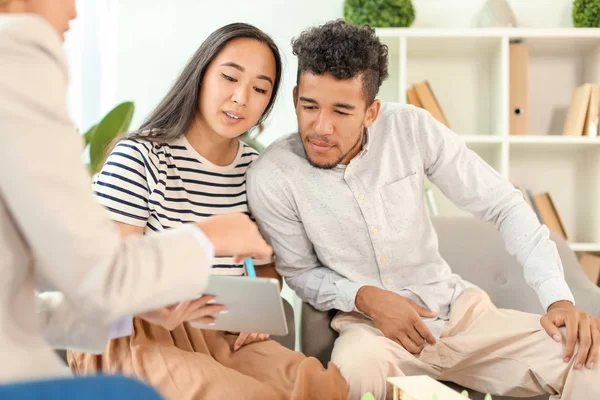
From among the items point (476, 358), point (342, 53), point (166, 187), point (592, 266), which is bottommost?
point (592, 266)

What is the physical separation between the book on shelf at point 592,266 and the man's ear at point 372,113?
1.53 meters

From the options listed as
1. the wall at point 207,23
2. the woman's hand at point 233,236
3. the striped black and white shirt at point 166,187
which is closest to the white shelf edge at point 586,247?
the wall at point 207,23

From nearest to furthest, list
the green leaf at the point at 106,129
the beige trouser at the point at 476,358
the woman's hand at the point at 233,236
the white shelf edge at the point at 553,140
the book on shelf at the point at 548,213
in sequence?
1. the woman's hand at the point at 233,236
2. the beige trouser at the point at 476,358
3. the green leaf at the point at 106,129
4. the white shelf edge at the point at 553,140
5. the book on shelf at the point at 548,213


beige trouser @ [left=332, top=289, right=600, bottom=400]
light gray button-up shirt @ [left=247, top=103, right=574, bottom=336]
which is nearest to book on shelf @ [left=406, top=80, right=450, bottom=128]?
light gray button-up shirt @ [left=247, top=103, right=574, bottom=336]

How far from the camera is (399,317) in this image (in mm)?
1587

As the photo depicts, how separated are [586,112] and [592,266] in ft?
2.08

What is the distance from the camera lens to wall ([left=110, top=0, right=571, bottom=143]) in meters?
Result: 3.06

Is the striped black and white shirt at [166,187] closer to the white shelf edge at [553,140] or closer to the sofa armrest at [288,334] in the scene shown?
the sofa armrest at [288,334]

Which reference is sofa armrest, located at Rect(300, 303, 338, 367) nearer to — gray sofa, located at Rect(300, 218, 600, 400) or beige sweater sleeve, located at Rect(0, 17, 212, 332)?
gray sofa, located at Rect(300, 218, 600, 400)

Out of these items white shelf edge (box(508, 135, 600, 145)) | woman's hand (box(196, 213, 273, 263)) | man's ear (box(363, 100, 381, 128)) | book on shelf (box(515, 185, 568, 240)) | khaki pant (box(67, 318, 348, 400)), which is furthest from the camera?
book on shelf (box(515, 185, 568, 240))

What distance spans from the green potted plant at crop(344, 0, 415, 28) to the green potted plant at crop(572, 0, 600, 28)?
2.28 ft

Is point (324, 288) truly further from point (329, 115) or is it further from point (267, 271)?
point (329, 115)

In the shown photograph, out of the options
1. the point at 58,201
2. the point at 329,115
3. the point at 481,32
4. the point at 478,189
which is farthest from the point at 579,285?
the point at 58,201

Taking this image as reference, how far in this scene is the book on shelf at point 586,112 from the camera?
282 cm
